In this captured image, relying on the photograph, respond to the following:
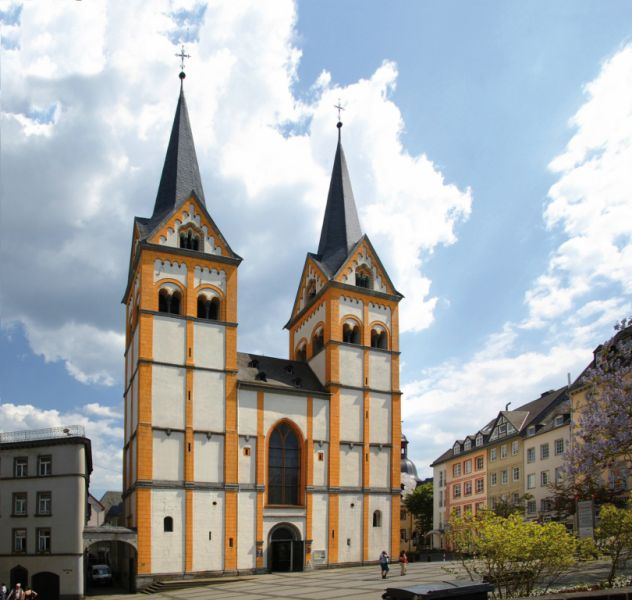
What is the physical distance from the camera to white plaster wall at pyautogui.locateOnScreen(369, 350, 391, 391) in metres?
53.2

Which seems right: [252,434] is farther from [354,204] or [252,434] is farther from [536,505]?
[536,505]

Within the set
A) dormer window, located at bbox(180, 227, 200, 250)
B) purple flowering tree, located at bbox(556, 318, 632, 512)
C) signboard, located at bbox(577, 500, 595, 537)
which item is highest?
dormer window, located at bbox(180, 227, 200, 250)

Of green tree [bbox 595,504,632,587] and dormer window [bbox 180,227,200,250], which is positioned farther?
dormer window [bbox 180,227,200,250]

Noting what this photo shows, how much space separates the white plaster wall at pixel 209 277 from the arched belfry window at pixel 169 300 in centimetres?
149

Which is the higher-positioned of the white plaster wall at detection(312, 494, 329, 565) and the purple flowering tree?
the purple flowering tree

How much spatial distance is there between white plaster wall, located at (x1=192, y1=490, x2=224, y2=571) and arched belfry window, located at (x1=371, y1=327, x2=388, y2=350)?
1671 cm

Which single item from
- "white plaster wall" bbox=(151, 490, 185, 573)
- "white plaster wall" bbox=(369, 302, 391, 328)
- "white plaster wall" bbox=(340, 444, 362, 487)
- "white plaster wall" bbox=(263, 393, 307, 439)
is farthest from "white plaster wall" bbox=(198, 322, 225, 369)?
"white plaster wall" bbox=(369, 302, 391, 328)

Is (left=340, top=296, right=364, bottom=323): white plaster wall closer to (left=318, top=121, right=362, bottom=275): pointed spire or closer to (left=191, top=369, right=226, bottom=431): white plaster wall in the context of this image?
(left=318, top=121, right=362, bottom=275): pointed spire

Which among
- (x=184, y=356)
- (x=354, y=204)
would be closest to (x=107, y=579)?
(x=184, y=356)

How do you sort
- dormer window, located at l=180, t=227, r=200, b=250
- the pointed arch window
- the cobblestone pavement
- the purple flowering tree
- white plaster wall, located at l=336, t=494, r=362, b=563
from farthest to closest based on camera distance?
the pointed arch window < dormer window, located at l=180, t=227, r=200, b=250 < white plaster wall, located at l=336, t=494, r=362, b=563 < the cobblestone pavement < the purple flowering tree

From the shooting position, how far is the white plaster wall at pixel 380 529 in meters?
50.0

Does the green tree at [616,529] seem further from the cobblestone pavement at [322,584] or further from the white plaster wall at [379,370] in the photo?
the white plaster wall at [379,370]

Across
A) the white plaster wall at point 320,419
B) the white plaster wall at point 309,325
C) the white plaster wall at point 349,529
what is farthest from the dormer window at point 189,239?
the white plaster wall at point 349,529

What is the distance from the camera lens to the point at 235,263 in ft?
163
